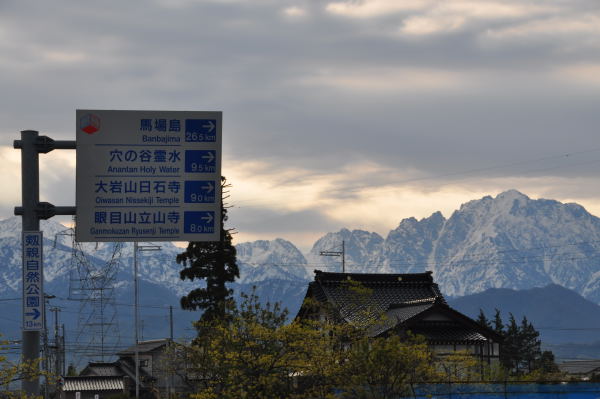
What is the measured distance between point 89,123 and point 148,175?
1.82 meters

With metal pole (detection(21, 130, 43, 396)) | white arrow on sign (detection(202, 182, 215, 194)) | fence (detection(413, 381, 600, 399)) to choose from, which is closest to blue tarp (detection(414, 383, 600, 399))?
fence (detection(413, 381, 600, 399))

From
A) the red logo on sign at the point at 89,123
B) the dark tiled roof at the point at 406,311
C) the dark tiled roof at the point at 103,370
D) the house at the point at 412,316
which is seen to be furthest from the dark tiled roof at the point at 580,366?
the red logo on sign at the point at 89,123

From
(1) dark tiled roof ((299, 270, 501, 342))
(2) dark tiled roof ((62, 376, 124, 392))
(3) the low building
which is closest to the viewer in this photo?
(1) dark tiled roof ((299, 270, 501, 342))

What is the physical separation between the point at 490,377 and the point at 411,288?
58.7ft

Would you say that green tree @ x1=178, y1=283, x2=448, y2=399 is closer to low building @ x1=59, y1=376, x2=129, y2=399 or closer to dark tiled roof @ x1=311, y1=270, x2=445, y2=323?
Answer: dark tiled roof @ x1=311, y1=270, x2=445, y2=323

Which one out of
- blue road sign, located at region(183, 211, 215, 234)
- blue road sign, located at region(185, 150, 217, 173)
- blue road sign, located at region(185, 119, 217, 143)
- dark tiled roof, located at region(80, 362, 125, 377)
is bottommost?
dark tiled roof, located at region(80, 362, 125, 377)

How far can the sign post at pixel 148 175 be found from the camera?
927 inches

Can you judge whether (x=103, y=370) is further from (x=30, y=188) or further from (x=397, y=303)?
(x=30, y=188)

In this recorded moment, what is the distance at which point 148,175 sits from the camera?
23.8 metres

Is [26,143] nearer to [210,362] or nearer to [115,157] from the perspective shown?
[115,157]

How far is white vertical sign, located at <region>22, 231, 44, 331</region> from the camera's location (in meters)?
21.8

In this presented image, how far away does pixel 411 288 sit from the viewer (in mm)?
→ 75562

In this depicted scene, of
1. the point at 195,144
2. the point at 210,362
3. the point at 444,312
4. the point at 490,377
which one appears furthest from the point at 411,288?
the point at 195,144

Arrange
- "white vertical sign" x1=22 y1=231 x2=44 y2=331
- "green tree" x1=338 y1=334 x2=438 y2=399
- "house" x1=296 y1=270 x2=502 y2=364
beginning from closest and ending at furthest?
"white vertical sign" x1=22 y1=231 x2=44 y2=331, "green tree" x1=338 y1=334 x2=438 y2=399, "house" x1=296 y1=270 x2=502 y2=364
